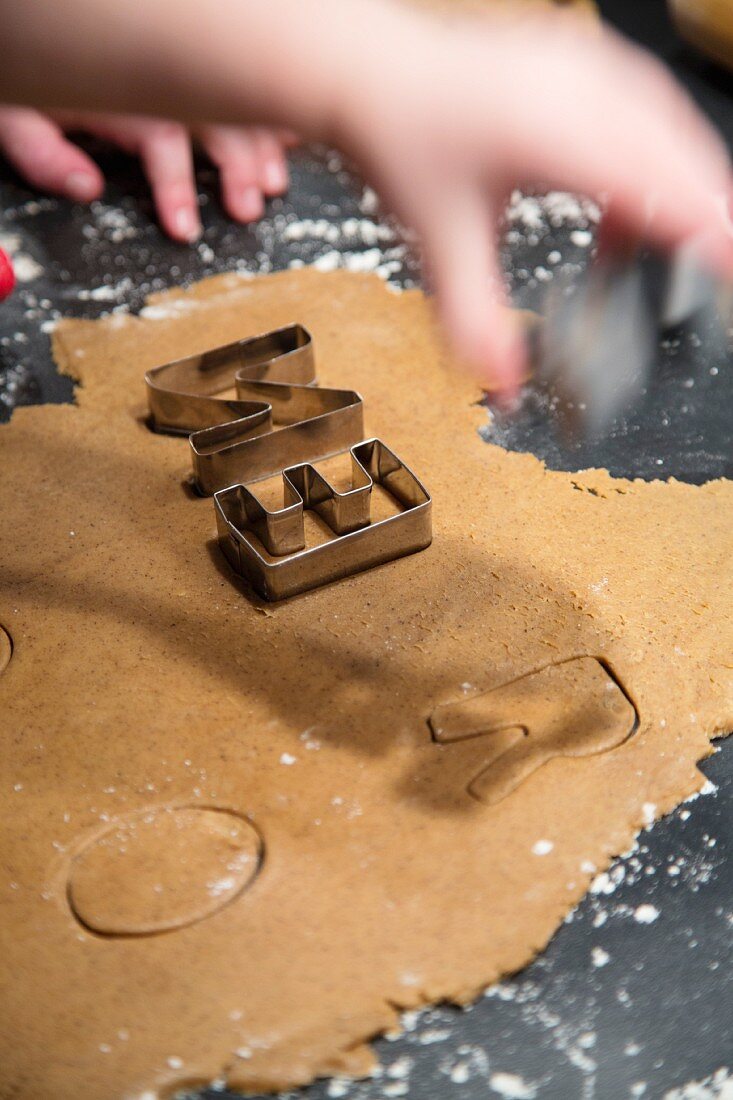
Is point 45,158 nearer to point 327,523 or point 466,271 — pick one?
point 327,523

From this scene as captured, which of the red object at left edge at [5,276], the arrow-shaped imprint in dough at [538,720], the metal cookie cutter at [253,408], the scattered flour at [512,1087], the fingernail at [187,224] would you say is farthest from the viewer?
the fingernail at [187,224]

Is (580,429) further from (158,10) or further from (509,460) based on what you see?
(158,10)

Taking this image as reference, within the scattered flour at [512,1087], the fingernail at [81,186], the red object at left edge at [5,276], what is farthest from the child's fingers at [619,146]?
the fingernail at [81,186]

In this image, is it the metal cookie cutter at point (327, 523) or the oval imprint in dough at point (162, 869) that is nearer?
the oval imprint in dough at point (162, 869)

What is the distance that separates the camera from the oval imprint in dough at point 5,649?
103 cm

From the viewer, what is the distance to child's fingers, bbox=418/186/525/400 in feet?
2.74

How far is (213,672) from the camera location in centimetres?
101

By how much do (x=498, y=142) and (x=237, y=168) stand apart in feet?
3.26

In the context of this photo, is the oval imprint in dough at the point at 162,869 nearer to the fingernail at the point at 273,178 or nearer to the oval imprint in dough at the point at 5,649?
the oval imprint in dough at the point at 5,649

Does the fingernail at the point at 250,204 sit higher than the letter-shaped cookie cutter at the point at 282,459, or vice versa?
the fingernail at the point at 250,204

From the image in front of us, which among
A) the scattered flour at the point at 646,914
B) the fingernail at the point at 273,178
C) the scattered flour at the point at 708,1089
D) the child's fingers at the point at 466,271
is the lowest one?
the scattered flour at the point at 708,1089

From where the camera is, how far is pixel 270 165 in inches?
69.2

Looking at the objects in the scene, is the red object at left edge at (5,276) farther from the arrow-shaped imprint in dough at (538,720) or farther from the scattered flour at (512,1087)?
the scattered flour at (512,1087)

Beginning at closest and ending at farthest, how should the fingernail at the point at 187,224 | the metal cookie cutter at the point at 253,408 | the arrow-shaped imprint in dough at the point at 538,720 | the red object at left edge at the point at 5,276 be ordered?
the arrow-shaped imprint in dough at the point at 538,720, the metal cookie cutter at the point at 253,408, the red object at left edge at the point at 5,276, the fingernail at the point at 187,224
